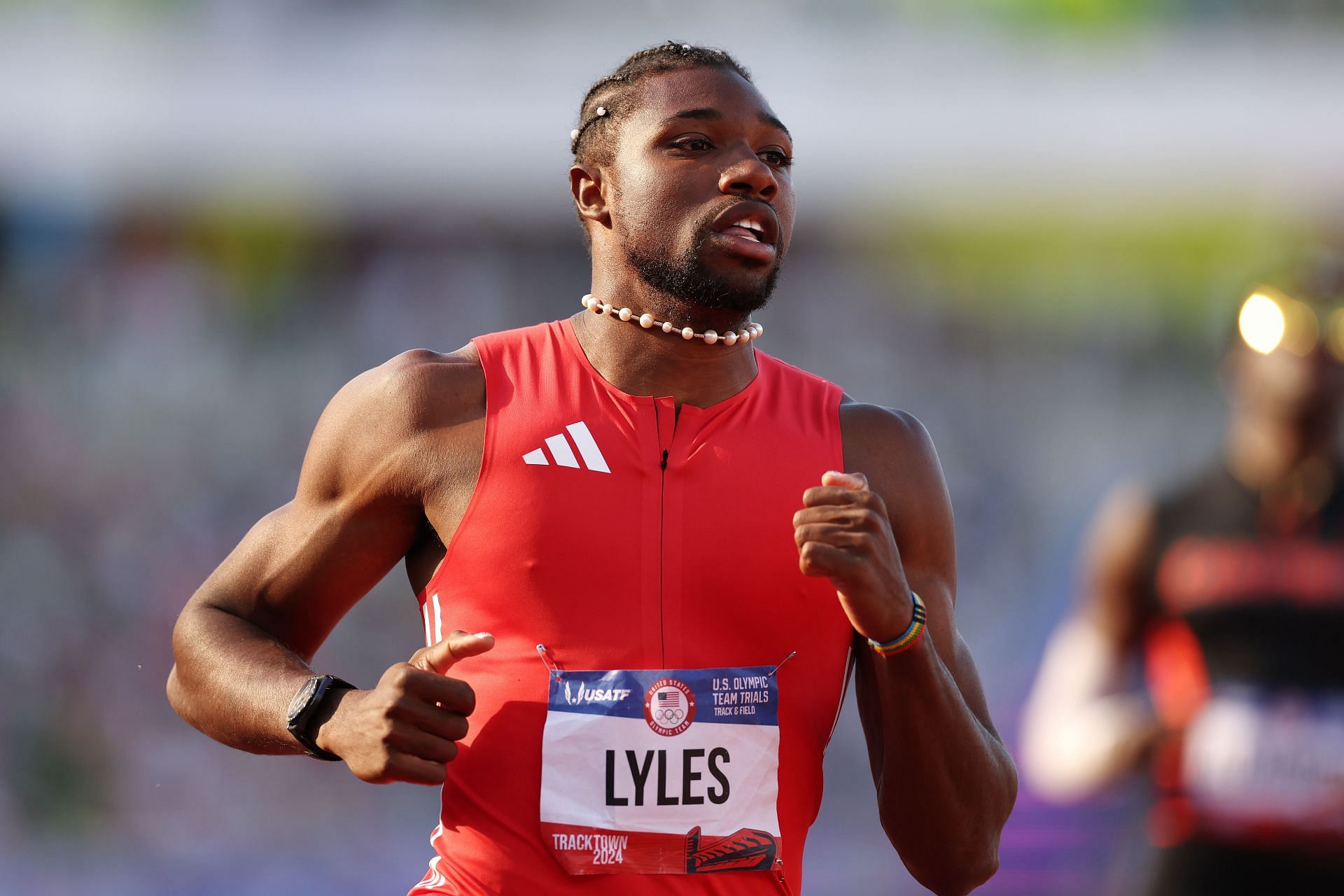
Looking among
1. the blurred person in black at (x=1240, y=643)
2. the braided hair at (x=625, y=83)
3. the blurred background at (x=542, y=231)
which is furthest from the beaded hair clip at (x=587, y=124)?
the blurred background at (x=542, y=231)

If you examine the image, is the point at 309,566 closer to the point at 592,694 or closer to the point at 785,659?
the point at 592,694

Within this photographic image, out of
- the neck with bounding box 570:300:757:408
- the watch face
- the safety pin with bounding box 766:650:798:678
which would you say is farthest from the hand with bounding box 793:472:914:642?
the watch face

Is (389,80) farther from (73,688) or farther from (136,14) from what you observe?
(73,688)

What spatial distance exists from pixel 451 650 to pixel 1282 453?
4.08m

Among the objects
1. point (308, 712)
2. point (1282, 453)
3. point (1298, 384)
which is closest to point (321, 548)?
point (308, 712)

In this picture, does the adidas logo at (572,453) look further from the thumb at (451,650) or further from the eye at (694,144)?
the eye at (694,144)

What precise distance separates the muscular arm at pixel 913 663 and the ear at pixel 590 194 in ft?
2.16

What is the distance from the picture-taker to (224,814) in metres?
9.20

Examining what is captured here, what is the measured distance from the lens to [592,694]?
2686 millimetres

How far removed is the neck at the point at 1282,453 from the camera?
18.5 ft

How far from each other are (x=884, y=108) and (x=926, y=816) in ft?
27.4

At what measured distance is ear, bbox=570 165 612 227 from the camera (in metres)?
3.27

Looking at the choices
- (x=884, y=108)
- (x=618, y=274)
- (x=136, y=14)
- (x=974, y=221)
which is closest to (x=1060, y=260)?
(x=974, y=221)

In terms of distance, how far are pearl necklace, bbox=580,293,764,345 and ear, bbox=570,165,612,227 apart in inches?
7.8
